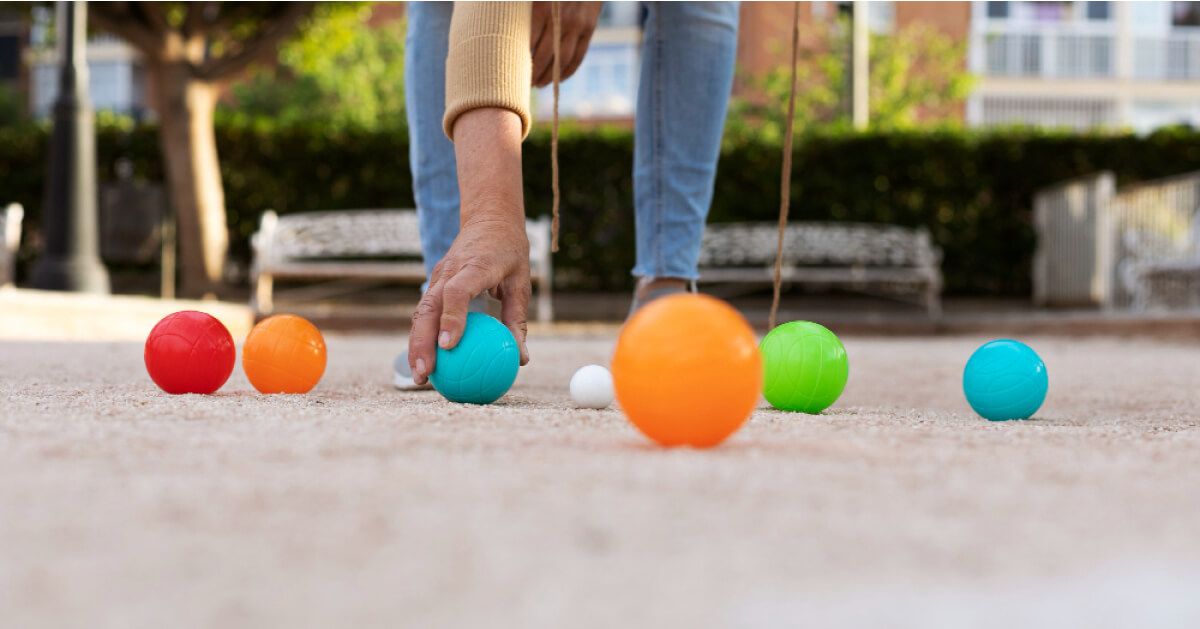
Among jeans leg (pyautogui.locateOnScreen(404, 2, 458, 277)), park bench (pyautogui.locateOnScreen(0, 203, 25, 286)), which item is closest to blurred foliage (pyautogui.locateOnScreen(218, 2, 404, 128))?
park bench (pyautogui.locateOnScreen(0, 203, 25, 286))

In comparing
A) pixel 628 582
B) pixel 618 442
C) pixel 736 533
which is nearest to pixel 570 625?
pixel 628 582

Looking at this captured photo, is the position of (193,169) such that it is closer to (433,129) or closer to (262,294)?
(262,294)

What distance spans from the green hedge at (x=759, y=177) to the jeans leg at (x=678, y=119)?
783 centimetres

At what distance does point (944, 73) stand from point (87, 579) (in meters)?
19.7

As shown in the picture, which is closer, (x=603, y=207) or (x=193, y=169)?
(x=193, y=169)

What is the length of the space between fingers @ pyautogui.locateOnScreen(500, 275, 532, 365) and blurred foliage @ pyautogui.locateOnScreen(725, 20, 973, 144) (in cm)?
1558

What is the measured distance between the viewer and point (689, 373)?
4.20 feet

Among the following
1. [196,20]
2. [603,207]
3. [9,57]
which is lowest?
[603,207]

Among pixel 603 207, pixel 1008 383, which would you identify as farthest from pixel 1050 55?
pixel 1008 383

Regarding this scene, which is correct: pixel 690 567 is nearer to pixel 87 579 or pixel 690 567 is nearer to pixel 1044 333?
pixel 87 579

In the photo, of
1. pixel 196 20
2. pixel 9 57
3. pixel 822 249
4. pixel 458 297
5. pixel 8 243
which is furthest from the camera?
pixel 9 57

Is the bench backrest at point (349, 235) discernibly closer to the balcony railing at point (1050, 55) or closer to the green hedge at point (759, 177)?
the green hedge at point (759, 177)

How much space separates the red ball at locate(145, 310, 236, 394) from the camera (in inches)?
83.0

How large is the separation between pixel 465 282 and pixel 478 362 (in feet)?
0.52
